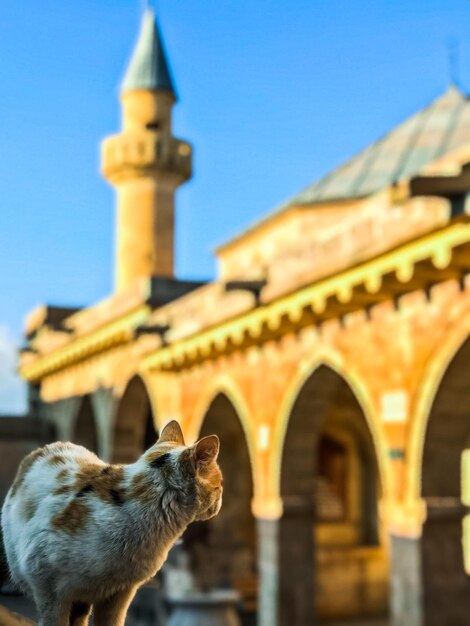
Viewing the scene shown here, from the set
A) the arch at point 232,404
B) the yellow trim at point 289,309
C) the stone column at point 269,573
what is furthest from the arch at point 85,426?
the stone column at point 269,573

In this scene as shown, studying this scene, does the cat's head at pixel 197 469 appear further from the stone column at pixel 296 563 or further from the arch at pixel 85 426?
the arch at pixel 85 426

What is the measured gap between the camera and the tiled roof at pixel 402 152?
23.9 meters

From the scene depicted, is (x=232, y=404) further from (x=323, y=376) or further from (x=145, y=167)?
(x=145, y=167)

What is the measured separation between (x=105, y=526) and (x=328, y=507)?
2197cm

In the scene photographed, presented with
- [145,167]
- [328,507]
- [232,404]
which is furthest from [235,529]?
[145,167]

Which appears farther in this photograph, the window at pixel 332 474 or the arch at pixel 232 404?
the window at pixel 332 474

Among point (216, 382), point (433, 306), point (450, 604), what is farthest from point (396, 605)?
point (216, 382)

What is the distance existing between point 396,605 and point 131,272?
19617 mm

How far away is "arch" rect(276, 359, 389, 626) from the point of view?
16.8 metres

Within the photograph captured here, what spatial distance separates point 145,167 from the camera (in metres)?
32.6

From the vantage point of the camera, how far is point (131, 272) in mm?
31297

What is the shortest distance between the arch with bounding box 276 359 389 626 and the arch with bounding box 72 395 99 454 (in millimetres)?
8406

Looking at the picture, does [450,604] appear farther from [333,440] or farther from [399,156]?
[399,156]

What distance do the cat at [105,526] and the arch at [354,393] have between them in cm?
1135
